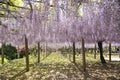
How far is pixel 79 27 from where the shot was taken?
38.0ft

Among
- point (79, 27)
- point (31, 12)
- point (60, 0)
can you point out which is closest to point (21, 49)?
point (79, 27)

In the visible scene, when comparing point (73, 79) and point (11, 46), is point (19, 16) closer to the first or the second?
point (73, 79)

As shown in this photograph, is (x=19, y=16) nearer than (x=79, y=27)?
Yes

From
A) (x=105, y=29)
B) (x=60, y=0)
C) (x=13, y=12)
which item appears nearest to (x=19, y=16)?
(x=13, y=12)

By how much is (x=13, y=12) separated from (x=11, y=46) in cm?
1161

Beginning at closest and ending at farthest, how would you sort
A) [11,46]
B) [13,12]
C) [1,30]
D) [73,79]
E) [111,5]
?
1. [111,5]
2. [73,79]
3. [13,12]
4. [1,30]
5. [11,46]

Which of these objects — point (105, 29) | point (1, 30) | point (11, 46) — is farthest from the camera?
point (11, 46)

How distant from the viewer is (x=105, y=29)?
11.2 m

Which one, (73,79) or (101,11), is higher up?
(101,11)

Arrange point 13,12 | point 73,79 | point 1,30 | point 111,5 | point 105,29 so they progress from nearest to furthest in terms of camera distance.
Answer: point 111,5
point 73,79
point 13,12
point 105,29
point 1,30

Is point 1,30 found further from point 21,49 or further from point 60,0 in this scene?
point 21,49

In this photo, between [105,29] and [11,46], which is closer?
[105,29]

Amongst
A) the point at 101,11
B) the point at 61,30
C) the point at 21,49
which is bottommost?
the point at 21,49

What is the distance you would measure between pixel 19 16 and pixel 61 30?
15.5ft
